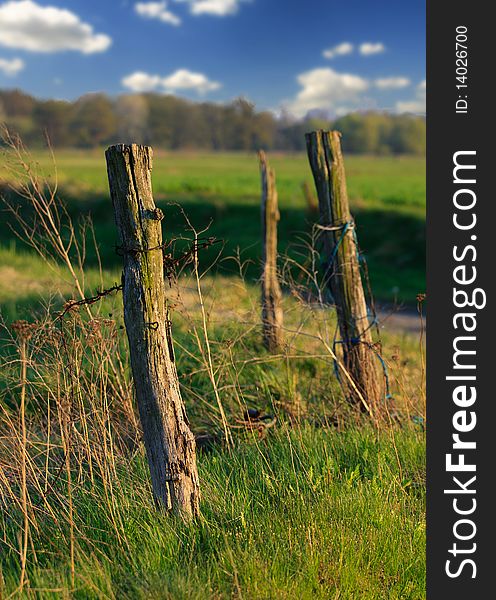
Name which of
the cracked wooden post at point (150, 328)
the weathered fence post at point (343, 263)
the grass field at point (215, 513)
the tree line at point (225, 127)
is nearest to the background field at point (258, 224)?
the weathered fence post at point (343, 263)

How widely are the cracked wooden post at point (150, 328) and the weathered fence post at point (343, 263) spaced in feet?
8.02

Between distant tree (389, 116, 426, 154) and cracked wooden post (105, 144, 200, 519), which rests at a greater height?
distant tree (389, 116, 426, 154)

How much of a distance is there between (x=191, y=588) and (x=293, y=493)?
0.92m

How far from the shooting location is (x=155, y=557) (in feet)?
9.80

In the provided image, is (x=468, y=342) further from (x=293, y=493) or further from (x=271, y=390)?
(x=271, y=390)

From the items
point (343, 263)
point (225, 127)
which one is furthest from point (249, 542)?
point (225, 127)

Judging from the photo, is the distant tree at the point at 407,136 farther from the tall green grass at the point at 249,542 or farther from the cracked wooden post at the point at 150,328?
the cracked wooden post at the point at 150,328

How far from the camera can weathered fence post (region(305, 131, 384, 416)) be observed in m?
5.57

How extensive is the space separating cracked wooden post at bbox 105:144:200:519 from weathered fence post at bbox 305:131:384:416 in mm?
→ 2444

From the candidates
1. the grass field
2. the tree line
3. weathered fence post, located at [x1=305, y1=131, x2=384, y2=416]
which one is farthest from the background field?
the tree line

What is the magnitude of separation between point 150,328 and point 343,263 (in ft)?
8.76

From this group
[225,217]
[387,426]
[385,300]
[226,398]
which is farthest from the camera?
[225,217]

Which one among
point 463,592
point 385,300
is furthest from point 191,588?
point 385,300

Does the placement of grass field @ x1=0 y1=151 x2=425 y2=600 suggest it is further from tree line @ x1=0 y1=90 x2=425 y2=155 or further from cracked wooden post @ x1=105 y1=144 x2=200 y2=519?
tree line @ x1=0 y1=90 x2=425 y2=155
